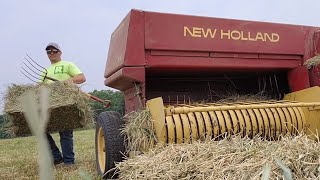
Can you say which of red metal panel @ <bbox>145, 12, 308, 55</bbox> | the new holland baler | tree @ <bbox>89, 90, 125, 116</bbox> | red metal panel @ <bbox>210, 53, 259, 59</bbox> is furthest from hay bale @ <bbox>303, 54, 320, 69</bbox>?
tree @ <bbox>89, 90, 125, 116</bbox>

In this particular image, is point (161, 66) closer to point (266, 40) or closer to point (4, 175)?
point (266, 40)

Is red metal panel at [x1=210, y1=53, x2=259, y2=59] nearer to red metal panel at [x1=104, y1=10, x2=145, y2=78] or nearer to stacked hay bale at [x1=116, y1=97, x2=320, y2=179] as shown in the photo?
red metal panel at [x1=104, y1=10, x2=145, y2=78]

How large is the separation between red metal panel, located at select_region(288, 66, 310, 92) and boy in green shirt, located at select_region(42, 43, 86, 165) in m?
2.50

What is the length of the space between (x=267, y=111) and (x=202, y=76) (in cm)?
104

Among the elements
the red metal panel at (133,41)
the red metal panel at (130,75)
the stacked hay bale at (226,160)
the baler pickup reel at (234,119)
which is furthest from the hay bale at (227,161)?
the red metal panel at (133,41)

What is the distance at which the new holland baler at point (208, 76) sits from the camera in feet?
10.6

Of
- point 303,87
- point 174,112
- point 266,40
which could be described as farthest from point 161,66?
point 303,87

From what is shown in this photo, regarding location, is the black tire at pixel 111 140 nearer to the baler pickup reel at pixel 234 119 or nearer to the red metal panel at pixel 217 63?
the baler pickup reel at pixel 234 119

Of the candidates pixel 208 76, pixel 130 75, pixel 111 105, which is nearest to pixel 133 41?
pixel 130 75

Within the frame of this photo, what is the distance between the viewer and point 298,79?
4.04 m

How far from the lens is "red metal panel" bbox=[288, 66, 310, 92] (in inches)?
157

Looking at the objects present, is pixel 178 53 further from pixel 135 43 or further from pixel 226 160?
pixel 226 160

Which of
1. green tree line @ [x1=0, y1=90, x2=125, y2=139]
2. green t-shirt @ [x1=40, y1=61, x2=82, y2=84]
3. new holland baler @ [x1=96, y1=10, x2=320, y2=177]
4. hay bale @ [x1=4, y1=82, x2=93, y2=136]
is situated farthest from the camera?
green t-shirt @ [x1=40, y1=61, x2=82, y2=84]

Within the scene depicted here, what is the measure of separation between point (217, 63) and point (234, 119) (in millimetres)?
695
